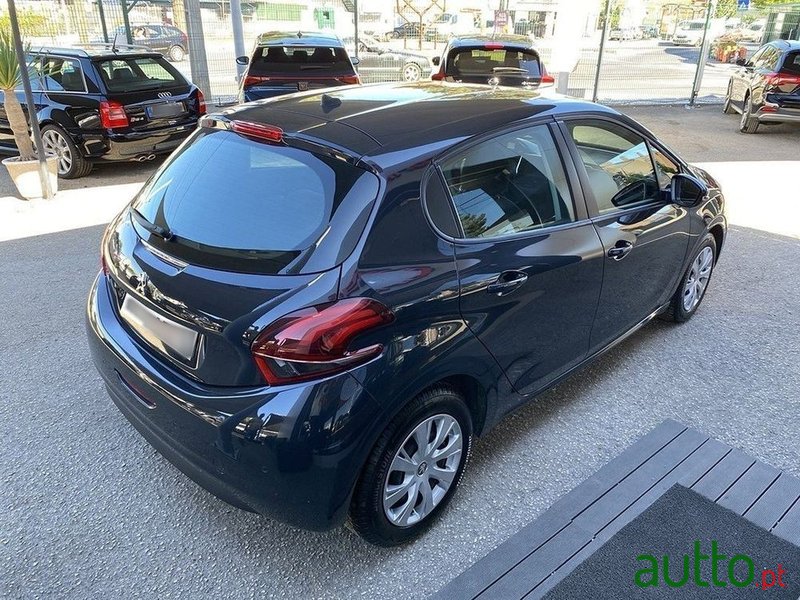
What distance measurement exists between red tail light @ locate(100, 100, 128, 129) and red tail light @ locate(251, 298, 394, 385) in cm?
623

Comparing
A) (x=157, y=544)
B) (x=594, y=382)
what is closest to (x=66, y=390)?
(x=157, y=544)

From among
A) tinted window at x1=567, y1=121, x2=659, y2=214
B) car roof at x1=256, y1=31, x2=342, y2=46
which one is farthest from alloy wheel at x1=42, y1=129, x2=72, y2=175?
tinted window at x1=567, y1=121, x2=659, y2=214

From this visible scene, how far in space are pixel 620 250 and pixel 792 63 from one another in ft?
32.4

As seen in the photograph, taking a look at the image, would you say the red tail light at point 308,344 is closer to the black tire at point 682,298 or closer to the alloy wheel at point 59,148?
the black tire at point 682,298

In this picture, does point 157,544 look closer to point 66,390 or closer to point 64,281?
point 66,390

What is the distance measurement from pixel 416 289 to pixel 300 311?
1.38ft

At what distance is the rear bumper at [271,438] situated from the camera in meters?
1.93

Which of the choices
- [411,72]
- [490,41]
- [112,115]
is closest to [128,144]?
[112,115]

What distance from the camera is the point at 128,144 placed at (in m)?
7.26

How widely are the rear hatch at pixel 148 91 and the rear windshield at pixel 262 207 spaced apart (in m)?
5.37

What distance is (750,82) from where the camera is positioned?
1128 cm

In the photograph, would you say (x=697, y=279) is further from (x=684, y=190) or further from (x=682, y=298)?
(x=684, y=190)

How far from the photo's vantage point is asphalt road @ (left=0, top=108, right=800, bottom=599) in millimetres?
2289

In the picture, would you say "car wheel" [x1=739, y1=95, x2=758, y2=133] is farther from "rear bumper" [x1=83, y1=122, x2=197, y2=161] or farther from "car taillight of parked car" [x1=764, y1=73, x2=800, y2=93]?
"rear bumper" [x1=83, y1=122, x2=197, y2=161]
